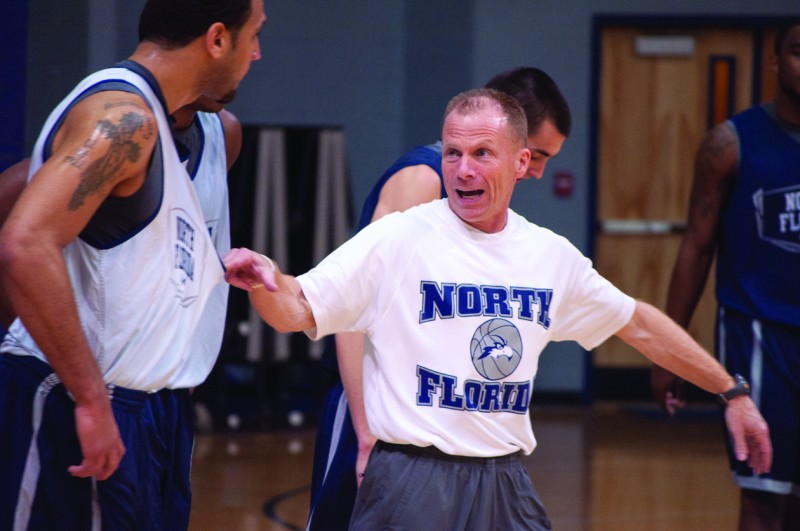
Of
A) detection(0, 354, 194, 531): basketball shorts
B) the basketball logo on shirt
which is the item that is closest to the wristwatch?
the basketball logo on shirt

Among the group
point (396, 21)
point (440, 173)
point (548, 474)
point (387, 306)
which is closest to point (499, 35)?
point (396, 21)

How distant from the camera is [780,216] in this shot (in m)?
3.51

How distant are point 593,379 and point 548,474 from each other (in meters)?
2.45

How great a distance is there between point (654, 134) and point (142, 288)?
22.1ft

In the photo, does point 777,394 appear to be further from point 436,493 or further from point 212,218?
point 212,218

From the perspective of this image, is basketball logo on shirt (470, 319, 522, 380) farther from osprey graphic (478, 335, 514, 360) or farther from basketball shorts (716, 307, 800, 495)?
basketball shorts (716, 307, 800, 495)

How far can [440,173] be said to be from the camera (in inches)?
113

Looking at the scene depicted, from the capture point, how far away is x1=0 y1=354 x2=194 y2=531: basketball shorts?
2.21 meters

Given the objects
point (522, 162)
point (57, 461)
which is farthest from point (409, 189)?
point (57, 461)

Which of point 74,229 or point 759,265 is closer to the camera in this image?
point 74,229

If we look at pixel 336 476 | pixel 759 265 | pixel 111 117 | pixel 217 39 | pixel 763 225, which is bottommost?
pixel 336 476

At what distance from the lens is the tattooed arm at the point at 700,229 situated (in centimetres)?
361

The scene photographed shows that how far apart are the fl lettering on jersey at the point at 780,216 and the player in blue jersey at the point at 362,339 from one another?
809 mm

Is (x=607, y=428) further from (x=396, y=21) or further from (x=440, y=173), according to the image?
(x=440, y=173)
